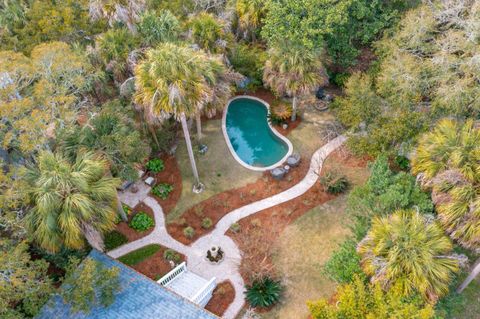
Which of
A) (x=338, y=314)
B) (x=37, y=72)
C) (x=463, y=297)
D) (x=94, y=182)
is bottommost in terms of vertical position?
(x=463, y=297)

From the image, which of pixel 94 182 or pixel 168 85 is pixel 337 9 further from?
pixel 94 182

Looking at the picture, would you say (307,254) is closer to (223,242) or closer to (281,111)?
(223,242)

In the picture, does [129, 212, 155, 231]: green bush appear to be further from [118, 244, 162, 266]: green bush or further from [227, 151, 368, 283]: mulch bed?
[227, 151, 368, 283]: mulch bed

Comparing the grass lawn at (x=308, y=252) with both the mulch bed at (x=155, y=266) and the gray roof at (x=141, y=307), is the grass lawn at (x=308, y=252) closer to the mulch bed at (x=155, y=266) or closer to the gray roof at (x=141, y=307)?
the gray roof at (x=141, y=307)

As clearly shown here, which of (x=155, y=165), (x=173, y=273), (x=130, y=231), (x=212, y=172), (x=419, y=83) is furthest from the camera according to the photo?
(x=212, y=172)

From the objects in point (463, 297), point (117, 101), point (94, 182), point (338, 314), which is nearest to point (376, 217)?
point (338, 314)

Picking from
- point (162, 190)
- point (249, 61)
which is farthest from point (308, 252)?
point (249, 61)
